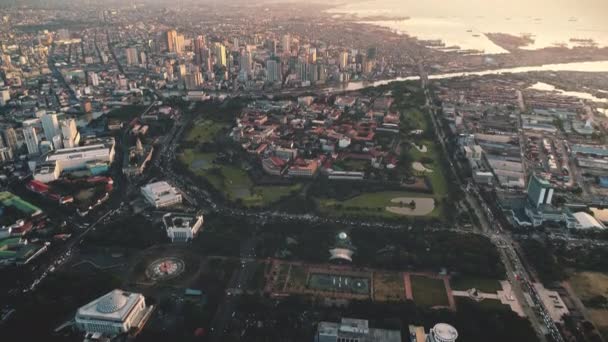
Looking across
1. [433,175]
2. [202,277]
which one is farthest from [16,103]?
[433,175]

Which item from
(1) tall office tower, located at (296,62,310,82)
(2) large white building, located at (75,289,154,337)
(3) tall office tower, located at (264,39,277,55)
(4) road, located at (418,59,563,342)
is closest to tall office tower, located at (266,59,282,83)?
(1) tall office tower, located at (296,62,310,82)

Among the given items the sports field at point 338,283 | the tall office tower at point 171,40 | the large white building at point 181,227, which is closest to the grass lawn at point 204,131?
the large white building at point 181,227

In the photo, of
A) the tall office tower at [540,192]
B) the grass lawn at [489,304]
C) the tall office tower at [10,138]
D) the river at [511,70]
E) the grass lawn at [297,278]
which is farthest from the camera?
the river at [511,70]

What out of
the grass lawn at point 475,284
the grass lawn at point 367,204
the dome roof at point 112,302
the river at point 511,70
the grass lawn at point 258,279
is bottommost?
the river at point 511,70

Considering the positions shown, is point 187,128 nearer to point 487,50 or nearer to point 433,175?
point 433,175

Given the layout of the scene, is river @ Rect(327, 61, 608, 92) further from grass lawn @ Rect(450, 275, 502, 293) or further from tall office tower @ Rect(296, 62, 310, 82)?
grass lawn @ Rect(450, 275, 502, 293)

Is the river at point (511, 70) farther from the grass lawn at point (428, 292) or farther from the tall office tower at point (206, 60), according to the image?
the grass lawn at point (428, 292)
